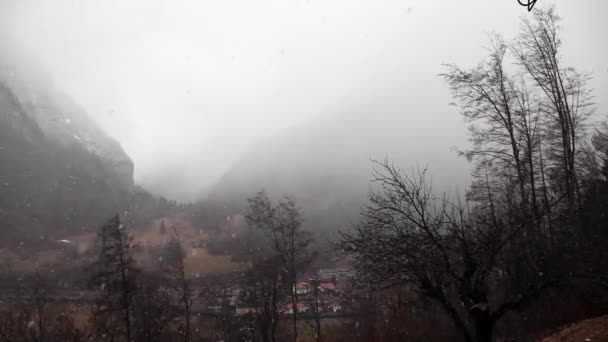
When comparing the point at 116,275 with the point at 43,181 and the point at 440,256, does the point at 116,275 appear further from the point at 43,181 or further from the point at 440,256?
the point at 43,181

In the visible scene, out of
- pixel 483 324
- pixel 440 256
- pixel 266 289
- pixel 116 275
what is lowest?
pixel 266 289

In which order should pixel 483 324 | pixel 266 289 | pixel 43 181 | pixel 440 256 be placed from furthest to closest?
pixel 43 181
pixel 266 289
pixel 440 256
pixel 483 324

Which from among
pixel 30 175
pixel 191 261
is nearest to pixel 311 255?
pixel 191 261

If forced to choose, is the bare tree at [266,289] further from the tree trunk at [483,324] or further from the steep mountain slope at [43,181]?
the steep mountain slope at [43,181]

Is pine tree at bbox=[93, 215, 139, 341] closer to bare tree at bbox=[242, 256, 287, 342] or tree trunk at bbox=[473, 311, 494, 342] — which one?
bare tree at bbox=[242, 256, 287, 342]

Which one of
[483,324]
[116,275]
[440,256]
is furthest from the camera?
[116,275]

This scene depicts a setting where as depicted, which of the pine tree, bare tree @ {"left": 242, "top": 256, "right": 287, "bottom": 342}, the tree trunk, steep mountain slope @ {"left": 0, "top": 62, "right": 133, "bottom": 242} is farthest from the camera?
steep mountain slope @ {"left": 0, "top": 62, "right": 133, "bottom": 242}

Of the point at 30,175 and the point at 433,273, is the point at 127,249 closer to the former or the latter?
the point at 433,273

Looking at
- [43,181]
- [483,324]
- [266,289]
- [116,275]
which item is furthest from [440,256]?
[43,181]

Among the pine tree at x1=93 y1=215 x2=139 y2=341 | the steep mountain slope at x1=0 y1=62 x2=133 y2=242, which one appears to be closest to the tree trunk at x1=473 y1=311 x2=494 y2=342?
the pine tree at x1=93 y1=215 x2=139 y2=341

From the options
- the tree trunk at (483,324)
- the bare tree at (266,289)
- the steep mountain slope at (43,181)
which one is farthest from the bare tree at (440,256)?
the steep mountain slope at (43,181)

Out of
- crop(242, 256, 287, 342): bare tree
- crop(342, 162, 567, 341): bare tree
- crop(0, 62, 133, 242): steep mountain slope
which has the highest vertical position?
crop(0, 62, 133, 242): steep mountain slope

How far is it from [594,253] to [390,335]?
435 inches

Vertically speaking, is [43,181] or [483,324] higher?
[43,181]
